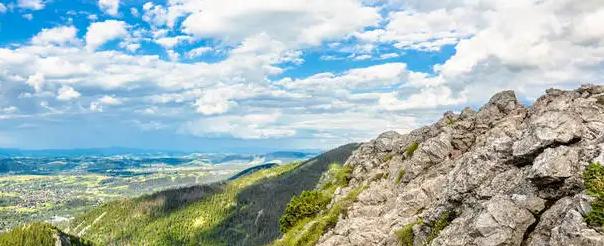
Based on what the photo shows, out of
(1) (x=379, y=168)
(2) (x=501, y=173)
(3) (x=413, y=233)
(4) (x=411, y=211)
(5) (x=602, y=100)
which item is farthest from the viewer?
(1) (x=379, y=168)

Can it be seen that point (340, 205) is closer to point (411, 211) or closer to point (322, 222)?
point (322, 222)

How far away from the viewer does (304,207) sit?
101 m

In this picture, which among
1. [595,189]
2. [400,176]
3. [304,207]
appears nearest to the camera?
[595,189]

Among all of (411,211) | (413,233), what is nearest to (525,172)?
(413,233)

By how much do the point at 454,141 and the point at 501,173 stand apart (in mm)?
33914

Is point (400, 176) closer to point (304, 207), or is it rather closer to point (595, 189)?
point (304, 207)

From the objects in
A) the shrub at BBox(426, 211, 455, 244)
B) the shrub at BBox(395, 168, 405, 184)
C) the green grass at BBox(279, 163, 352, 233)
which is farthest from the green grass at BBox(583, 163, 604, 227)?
the green grass at BBox(279, 163, 352, 233)

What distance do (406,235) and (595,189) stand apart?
2076 cm

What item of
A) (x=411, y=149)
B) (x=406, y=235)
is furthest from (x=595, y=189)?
(x=411, y=149)

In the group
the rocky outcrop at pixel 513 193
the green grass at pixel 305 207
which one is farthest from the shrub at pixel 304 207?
the rocky outcrop at pixel 513 193

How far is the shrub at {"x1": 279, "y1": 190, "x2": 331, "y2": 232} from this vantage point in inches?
3974

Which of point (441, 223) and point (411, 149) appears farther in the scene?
point (411, 149)

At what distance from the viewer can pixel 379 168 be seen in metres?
95.2

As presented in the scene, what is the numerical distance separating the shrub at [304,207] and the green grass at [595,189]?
72199 millimetres
